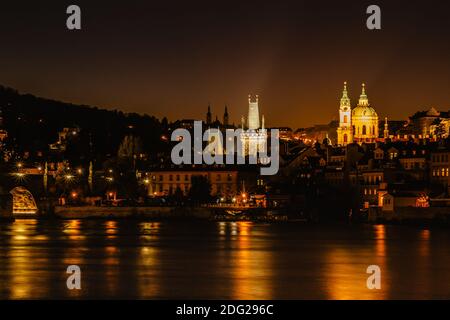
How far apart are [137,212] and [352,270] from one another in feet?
122

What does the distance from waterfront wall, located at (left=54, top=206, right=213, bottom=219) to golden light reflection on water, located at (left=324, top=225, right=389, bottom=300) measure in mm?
25246

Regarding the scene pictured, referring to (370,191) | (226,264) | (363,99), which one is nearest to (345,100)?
(363,99)

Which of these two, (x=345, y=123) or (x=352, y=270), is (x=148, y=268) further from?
(x=345, y=123)

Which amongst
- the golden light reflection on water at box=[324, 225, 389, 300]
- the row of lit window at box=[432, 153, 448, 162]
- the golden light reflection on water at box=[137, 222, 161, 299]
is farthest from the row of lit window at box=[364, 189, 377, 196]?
the golden light reflection on water at box=[137, 222, 161, 299]

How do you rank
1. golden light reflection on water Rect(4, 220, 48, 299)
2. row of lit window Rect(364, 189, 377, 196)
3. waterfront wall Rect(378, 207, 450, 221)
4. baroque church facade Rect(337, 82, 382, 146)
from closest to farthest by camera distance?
golden light reflection on water Rect(4, 220, 48, 299)
waterfront wall Rect(378, 207, 450, 221)
row of lit window Rect(364, 189, 377, 196)
baroque church facade Rect(337, 82, 382, 146)

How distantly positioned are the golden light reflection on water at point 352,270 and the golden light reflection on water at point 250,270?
4.58 ft

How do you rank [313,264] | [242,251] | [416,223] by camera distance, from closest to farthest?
[313,264], [242,251], [416,223]

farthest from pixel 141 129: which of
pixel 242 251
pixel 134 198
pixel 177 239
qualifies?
pixel 242 251

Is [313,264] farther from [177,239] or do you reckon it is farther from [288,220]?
[288,220]

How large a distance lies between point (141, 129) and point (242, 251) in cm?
6768

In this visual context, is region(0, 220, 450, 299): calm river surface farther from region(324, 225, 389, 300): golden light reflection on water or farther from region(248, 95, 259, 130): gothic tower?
region(248, 95, 259, 130): gothic tower

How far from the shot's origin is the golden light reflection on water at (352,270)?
2298 centimetres

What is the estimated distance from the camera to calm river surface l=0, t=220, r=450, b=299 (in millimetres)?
23484
